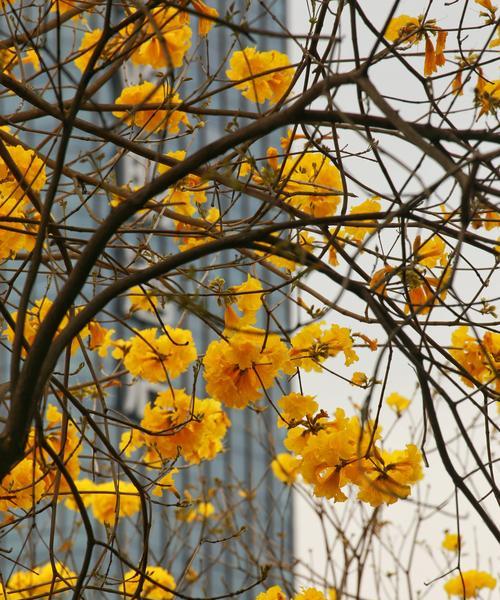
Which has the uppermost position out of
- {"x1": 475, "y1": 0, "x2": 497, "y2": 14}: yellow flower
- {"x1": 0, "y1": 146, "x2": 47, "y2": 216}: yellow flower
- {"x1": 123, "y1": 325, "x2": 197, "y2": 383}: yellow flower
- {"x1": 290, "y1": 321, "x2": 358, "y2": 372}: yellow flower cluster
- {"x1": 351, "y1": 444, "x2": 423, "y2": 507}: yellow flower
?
{"x1": 475, "y1": 0, "x2": 497, "y2": 14}: yellow flower

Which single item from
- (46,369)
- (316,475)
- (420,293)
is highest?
(420,293)

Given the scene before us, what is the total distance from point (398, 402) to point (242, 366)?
6.67ft

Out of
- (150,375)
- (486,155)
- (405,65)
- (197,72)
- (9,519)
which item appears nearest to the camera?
(486,155)

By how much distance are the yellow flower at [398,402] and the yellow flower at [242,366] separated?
1.91 m

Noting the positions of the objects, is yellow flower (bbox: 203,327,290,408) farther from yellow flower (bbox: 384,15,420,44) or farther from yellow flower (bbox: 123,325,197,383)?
yellow flower (bbox: 384,15,420,44)

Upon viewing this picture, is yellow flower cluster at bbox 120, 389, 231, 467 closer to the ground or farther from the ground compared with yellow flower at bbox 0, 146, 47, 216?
closer to the ground

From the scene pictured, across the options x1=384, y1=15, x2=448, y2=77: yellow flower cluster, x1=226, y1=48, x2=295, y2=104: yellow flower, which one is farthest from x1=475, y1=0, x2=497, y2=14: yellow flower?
x1=226, y1=48, x2=295, y2=104: yellow flower

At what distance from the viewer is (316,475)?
1999 millimetres

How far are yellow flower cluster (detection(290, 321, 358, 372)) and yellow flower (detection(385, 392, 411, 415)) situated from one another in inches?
72.2

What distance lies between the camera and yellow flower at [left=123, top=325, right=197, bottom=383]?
247 centimetres

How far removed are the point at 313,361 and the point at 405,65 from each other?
585 millimetres

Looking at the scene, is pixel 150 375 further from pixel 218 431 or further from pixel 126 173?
pixel 126 173

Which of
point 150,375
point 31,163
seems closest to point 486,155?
point 31,163

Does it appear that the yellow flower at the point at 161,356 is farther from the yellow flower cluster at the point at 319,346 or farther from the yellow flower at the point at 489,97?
the yellow flower at the point at 489,97
